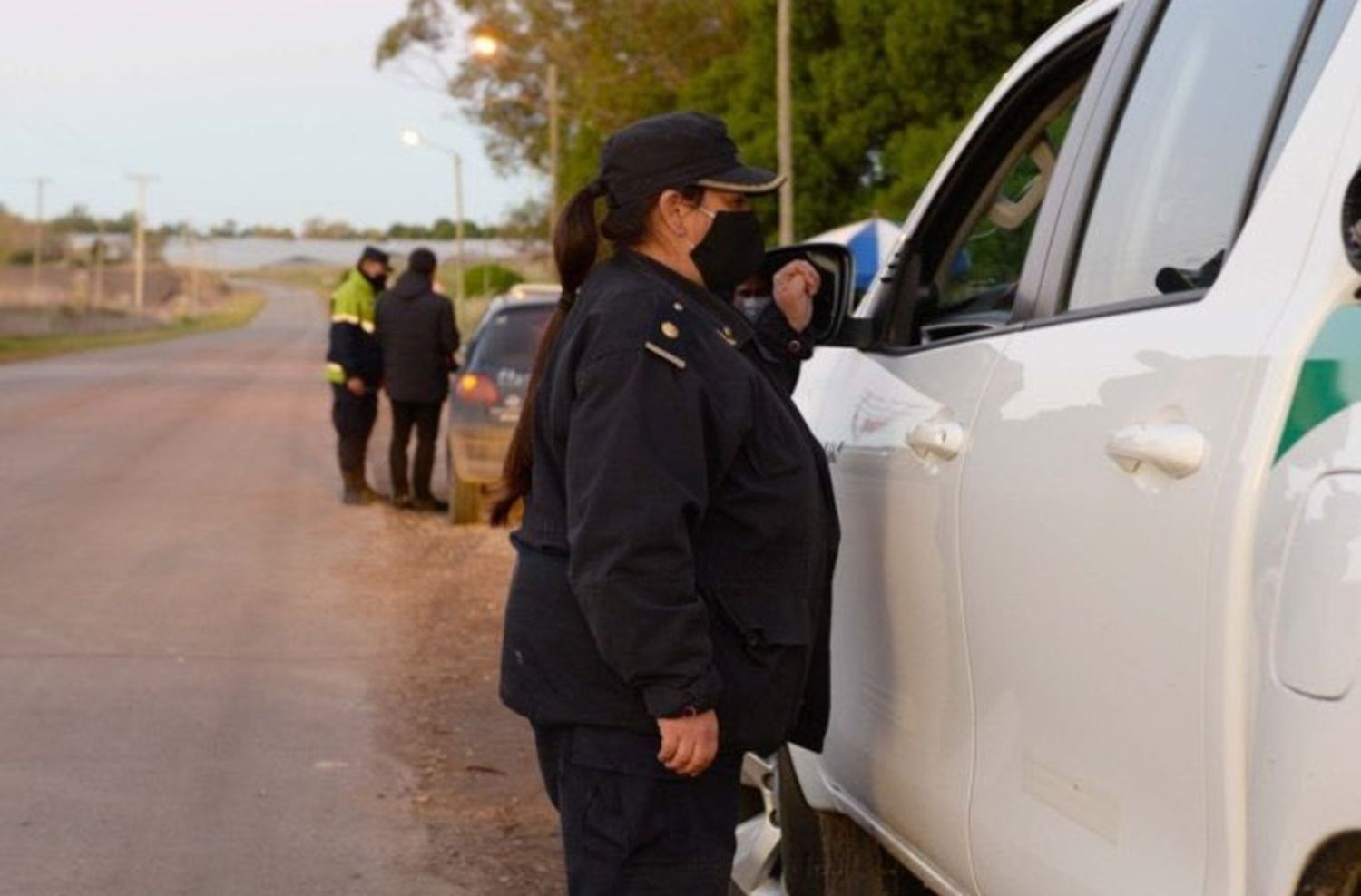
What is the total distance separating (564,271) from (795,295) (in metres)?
0.54

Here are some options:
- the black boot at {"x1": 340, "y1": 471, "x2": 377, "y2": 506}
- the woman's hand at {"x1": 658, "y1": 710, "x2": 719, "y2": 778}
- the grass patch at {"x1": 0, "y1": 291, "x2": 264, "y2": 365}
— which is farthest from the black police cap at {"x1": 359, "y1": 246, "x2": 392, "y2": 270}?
the grass patch at {"x1": 0, "y1": 291, "x2": 264, "y2": 365}

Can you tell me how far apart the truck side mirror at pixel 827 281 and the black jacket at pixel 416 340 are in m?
11.7

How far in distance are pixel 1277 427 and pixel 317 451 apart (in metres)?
20.0

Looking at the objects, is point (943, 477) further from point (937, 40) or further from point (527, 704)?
point (937, 40)

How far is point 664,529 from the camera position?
366 cm

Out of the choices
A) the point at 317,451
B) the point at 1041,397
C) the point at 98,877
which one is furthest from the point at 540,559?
the point at 317,451

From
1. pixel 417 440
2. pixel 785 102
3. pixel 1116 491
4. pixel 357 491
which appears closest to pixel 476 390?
pixel 417 440

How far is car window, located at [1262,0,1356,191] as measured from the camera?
117 inches

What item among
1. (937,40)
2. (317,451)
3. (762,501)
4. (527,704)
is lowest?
(317,451)

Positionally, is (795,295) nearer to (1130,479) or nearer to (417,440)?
(1130,479)

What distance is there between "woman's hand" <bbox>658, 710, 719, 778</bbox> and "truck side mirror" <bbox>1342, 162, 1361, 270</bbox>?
146 cm

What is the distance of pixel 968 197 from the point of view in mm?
4711

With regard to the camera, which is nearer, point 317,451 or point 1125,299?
point 1125,299

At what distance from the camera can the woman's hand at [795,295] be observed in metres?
4.55
